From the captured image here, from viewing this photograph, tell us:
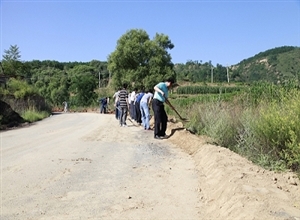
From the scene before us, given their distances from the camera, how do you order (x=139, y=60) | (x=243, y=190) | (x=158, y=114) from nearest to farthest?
1. (x=243, y=190)
2. (x=158, y=114)
3. (x=139, y=60)

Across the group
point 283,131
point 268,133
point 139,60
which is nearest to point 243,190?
point 283,131

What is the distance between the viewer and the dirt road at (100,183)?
457 cm

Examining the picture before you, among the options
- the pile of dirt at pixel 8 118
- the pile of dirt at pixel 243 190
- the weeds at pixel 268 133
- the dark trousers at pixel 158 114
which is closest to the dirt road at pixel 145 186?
the pile of dirt at pixel 243 190

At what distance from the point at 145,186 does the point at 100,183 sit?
817mm

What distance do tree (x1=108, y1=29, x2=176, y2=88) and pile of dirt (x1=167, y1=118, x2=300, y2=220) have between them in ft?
135

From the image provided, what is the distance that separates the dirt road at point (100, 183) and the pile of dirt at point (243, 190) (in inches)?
9.5

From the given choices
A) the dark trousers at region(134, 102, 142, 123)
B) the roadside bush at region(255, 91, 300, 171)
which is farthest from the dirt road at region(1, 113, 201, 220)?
the dark trousers at region(134, 102, 142, 123)

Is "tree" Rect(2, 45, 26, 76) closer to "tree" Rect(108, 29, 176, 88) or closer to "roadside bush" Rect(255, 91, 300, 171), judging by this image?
"tree" Rect(108, 29, 176, 88)

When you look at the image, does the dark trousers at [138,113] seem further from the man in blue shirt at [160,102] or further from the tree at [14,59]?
the tree at [14,59]

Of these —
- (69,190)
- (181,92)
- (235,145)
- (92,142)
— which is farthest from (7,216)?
(181,92)

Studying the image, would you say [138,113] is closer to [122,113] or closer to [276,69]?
[122,113]

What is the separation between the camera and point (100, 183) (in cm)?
581

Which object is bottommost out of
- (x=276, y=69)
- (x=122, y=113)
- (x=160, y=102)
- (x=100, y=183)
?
(x=100, y=183)

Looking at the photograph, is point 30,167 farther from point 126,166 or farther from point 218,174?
point 218,174
